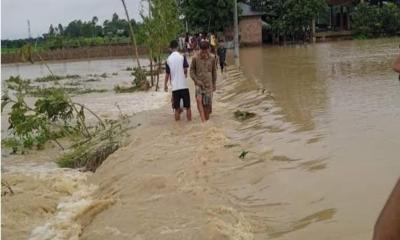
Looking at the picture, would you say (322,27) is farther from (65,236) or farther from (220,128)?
(65,236)

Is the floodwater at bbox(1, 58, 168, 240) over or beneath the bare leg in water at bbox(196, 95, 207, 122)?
beneath

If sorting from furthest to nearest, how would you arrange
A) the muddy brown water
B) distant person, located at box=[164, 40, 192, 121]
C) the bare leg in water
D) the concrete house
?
the concrete house
distant person, located at box=[164, 40, 192, 121]
the bare leg in water
the muddy brown water

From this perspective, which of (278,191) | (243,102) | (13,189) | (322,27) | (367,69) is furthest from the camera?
(322,27)

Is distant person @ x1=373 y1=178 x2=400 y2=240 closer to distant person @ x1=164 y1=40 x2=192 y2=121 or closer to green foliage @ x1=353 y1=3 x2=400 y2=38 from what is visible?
distant person @ x1=164 y1=40 x2=192 y2=121

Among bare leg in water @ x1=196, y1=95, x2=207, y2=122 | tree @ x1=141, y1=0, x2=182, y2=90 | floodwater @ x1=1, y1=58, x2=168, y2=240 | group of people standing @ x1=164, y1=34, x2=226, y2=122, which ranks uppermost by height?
tree @ x1=141, y1=0, x2=182, y2=90

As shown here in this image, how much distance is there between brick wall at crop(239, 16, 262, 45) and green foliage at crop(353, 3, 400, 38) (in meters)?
7.69

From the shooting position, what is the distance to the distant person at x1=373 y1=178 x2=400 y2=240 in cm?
167

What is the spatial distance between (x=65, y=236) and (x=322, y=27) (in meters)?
51.8

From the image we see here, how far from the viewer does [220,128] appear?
412 inches

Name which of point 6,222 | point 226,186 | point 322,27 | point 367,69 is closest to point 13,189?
point 6,222

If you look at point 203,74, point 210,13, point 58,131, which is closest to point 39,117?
point 58,131

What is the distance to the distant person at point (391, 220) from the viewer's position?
1.67 meters

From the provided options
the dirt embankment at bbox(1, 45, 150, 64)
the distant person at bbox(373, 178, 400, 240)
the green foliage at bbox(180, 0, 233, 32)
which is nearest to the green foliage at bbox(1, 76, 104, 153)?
the distant person at bbox(373, 178, 400, 240)

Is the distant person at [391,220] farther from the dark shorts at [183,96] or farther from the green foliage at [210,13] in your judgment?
the green foliage at [210,13]
